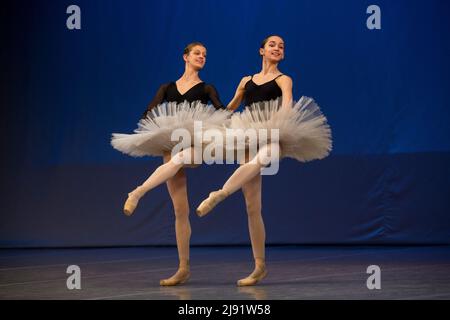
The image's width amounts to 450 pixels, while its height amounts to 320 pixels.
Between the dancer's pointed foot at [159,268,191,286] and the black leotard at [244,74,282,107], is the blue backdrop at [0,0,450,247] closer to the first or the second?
the black leotard at [244,74,282,107]

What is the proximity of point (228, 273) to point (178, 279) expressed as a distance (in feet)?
2.16

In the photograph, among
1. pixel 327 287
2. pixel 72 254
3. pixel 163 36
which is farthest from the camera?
pixel 163 36

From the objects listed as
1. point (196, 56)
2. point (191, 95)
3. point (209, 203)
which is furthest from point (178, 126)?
point (209, 203)

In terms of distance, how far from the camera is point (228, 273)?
5.05 meters

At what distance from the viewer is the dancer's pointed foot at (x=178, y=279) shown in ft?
14.5

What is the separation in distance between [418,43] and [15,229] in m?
4.21

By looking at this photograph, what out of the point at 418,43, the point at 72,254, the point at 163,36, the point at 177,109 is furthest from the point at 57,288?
the point at 418,43

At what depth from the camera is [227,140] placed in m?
4.25

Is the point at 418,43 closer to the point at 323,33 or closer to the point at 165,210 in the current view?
the point at 323,33
